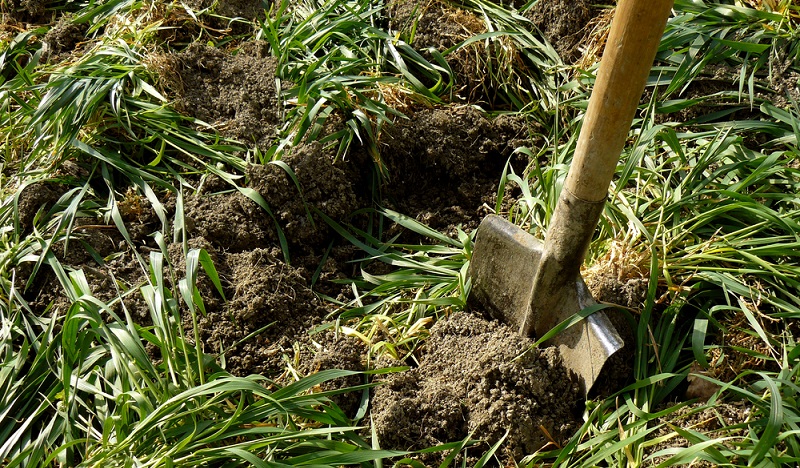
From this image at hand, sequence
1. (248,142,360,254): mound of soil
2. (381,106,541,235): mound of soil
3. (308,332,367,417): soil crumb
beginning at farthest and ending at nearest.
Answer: (381,106,541,235): mound of soil, (248,142,360,254): mound of soil, (308,332,367,417): soil crumb

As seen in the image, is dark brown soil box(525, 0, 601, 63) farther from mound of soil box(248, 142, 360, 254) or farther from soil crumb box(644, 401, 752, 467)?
soil crumb box(644, 401, 752, 467)

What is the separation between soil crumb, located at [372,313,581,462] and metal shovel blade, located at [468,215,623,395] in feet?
0.21

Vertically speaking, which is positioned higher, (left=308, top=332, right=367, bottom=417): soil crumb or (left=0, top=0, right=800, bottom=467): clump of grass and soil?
(left=0, top=0, right=800, bottom=467): clump of grass and soil

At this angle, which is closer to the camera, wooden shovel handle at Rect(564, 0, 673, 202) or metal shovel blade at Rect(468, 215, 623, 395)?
wooden shovel handle at Rect(564, 0, 673, 202)

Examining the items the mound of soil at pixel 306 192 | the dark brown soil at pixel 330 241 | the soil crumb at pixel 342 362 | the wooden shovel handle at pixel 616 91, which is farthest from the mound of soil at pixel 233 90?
the wooden shovel handle at pixel 616 91

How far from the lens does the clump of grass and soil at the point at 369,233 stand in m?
1.89

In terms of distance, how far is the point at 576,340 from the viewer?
197 cm

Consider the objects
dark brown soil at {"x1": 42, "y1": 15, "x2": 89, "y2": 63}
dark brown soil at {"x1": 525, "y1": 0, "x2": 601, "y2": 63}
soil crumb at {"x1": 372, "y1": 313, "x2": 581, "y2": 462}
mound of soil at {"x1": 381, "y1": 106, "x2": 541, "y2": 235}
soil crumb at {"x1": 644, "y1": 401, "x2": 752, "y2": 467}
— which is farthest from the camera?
dark brown soil at {"x1": 42, "y1": 15, "x2": 89, "y2": 63}

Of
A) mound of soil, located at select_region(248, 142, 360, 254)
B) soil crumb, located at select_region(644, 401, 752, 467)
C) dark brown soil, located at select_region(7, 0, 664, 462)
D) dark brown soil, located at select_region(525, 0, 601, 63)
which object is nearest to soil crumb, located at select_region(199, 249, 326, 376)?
dark brown soil, located at select_region(7, 0, 664, 462)

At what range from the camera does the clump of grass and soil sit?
189 centimetres

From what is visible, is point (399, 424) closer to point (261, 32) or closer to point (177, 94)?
point (177, 94)

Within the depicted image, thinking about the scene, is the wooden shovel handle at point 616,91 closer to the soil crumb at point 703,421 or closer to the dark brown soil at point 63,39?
the soil crumb at point 703,421

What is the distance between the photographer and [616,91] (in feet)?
5.39

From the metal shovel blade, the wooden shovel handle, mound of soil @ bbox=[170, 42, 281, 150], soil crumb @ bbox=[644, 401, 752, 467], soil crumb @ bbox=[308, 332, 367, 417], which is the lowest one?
soil crumb @ bbox=[308, 332, 367, 417]
